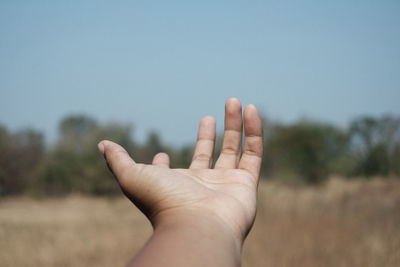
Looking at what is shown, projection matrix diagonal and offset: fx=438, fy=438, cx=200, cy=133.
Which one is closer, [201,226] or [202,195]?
[201,226]

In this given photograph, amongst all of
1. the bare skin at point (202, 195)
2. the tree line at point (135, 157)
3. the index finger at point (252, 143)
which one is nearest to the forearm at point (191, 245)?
the bare skin at point (202, 195)

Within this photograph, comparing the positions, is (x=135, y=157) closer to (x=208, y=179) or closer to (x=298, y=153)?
(x=298, y=153)

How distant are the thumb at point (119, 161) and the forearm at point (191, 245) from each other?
0.30 meters

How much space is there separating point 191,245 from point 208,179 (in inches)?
24.2

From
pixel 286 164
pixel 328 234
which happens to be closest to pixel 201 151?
pixel 328 234

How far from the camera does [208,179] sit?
6.61 ft

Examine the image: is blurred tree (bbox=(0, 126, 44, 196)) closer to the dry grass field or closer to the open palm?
the dry grass field

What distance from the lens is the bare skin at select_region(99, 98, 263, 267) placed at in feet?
4.68

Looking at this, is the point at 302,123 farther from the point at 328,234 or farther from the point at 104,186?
the point at 328,234

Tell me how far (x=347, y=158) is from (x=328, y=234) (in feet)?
62.4

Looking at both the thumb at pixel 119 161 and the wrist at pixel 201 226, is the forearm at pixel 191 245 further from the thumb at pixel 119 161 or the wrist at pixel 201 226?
the thumb at pixel 119 161

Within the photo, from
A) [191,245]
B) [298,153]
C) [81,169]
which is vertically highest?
[191,245]

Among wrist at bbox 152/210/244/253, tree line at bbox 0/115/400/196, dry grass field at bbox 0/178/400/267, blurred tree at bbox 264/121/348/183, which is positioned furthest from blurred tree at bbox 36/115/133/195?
wrist at bbox 152/210/244/253

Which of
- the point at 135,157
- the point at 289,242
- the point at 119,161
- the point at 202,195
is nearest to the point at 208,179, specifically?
the point at 202,195
